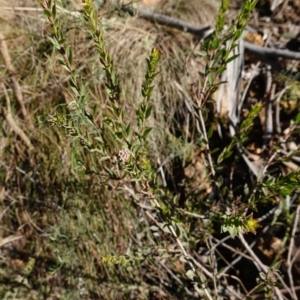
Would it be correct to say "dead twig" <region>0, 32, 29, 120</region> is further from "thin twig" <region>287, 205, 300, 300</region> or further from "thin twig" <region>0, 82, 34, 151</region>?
"thin twig" <region>287, 205, 300, 300</region>

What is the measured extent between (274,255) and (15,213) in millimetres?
1281

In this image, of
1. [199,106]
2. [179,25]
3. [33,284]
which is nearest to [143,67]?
[179,25]

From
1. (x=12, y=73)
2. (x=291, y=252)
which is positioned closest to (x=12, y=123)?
(x=12, y=73)

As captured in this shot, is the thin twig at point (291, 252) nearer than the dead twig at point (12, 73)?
Yes

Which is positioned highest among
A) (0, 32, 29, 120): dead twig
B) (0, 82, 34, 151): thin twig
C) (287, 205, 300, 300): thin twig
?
(0, 32, 29, 120): dead twig

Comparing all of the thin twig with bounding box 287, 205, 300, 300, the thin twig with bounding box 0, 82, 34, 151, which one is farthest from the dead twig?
the thin twig with bounding box 287, 205, 300, 300

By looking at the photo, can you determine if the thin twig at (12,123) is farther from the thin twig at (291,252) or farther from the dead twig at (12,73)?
the thin twig at (291,252)

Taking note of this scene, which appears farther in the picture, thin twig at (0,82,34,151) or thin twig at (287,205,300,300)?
thin twig at (0,82,34,151)

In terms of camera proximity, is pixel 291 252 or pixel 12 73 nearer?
pixel 291 252

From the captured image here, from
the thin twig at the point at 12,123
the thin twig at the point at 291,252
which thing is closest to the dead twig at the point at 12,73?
the thin twig at the point at 12,123

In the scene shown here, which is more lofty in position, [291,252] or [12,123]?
[12,123]

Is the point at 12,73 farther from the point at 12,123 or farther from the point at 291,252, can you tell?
the point at 291,252

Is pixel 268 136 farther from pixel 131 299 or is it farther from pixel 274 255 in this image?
pixel 131 299

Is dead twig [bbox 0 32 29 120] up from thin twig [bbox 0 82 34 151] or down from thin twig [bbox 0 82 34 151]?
up
